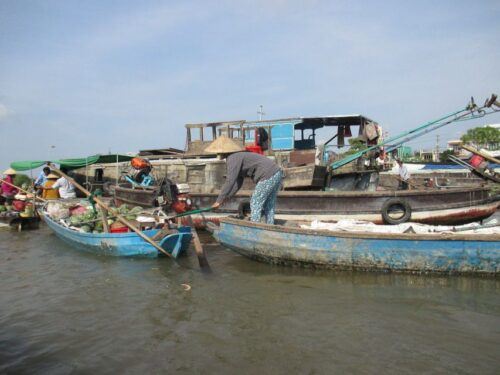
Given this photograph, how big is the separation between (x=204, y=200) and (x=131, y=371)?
7460mm

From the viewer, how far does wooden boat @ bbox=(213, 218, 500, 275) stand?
17.4 feet

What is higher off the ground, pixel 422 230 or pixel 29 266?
pixel 422 230

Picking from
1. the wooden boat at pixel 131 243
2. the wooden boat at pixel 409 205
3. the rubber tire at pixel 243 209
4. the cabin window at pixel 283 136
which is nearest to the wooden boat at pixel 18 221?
the wooden boat at pixel 131 243

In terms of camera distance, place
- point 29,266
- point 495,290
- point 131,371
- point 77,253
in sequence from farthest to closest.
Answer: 1. point 77,253
2. point 29,266
3. point 495,290
4. point 131,371

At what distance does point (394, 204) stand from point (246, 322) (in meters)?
5.76

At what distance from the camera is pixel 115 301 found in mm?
5055

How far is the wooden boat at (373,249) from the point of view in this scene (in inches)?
209

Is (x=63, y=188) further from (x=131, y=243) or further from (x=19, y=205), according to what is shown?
(x=131, y=243)

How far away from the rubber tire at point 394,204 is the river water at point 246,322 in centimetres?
327

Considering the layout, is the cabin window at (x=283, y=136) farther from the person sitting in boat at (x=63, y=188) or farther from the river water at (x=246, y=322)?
the river water at (x=246, y=322)

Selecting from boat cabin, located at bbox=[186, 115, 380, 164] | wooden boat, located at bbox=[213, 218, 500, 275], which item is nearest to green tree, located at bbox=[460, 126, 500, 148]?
boat cabin, located at bbox=[186, 115, 380, 164]

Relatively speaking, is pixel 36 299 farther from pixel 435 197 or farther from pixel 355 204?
pixel 435 197

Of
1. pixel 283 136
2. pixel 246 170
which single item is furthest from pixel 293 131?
pixel 246 170

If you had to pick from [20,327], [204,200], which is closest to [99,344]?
[20,327]
